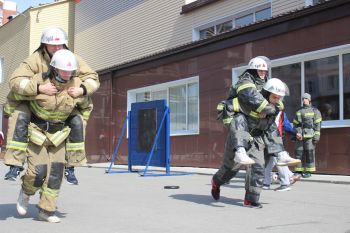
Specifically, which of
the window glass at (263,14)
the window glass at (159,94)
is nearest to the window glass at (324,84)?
the window glass at (263,14)

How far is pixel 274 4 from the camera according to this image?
16.4 m

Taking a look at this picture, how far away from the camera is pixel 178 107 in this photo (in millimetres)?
18094

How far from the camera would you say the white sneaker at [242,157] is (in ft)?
20.6

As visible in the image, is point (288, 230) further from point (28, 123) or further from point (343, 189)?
point (343, 189)

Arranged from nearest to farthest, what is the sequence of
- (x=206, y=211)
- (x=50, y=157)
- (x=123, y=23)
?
(x=50, y=157) → (x=206, y=211) → (x=123, y=23)

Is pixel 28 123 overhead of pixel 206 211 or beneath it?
overhead

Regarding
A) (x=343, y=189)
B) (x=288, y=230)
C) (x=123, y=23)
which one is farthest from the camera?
(x=123, y=23)

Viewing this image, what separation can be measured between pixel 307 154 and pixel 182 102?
677cm

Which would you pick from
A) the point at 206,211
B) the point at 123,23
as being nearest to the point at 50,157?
the point at 206,211

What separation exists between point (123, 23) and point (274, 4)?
33.0 ft

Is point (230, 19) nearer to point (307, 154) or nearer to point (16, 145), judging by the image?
point (307, 154)

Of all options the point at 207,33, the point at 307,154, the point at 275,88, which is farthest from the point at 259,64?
the point at 207,33

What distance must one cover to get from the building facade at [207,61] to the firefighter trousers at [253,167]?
18.7 feet

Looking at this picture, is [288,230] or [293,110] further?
[293,110]
